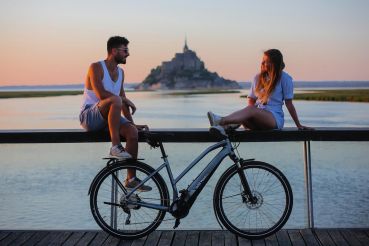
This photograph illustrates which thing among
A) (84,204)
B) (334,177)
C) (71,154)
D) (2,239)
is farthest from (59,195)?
(2,239)

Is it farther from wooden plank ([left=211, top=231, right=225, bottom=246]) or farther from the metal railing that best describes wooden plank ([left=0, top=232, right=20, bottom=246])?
wooden plank ([left=211, top=231, right=225, bottom=246])

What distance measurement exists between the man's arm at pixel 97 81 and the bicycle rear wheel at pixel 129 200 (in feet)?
1.78

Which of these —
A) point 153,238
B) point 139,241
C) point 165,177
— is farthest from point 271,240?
point 165,177

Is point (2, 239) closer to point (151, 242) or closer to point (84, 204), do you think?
point (151, 242)

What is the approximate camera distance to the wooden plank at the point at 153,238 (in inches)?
178

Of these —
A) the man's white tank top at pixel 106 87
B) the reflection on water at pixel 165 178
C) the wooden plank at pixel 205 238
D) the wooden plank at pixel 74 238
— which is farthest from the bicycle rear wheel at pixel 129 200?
the reflection on water at pixel 165 178

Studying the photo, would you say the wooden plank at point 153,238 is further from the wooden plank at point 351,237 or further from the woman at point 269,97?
the wooden plank at point 351,237

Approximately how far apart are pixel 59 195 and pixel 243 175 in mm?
21041

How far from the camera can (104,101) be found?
4.56 metres

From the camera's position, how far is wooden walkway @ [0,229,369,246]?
451 cm

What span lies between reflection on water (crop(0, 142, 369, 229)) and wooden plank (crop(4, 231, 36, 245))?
6.15 m

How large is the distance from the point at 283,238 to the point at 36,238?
1.92m

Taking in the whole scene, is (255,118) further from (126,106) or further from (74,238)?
(74,238)

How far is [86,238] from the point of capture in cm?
466
